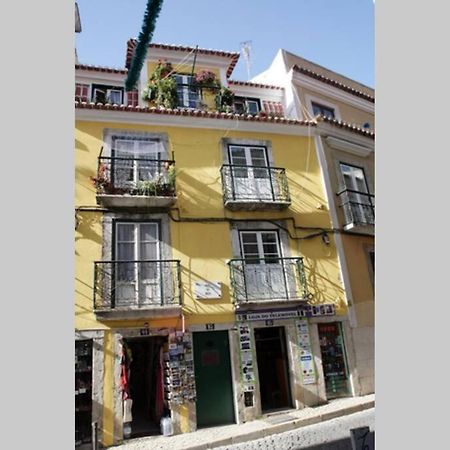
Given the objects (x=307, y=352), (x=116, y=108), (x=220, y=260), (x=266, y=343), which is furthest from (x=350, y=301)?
(x=116, y=108)

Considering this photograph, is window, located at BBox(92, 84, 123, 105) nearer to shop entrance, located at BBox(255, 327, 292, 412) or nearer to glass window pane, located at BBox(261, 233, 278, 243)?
glass window pane, located at BBox(261, 233, 278, 243)

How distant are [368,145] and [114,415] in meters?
9.91

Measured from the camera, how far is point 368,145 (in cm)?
1087

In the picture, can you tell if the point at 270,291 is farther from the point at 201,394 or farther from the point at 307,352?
the point at 201,394

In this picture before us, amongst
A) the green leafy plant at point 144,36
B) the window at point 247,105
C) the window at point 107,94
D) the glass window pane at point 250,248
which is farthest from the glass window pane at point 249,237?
the green leafy plant at point 144,36

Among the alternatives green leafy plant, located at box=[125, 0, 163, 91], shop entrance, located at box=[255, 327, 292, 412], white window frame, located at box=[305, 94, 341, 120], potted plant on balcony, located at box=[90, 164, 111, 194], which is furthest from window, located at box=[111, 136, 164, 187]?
white window frame, located at box=[305, 94, 341, 120]

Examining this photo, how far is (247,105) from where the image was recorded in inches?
432

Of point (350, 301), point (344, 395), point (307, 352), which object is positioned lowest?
point (344, 395)

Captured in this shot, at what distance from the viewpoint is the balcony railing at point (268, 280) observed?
25.8 feet

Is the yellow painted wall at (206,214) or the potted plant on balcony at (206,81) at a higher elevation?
the potted plant on balcony at (206,81)

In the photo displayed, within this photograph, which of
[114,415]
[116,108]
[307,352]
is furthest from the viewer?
[116,108]

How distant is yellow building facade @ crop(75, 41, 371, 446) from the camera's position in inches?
274

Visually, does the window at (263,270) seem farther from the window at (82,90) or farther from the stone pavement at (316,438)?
the window at (82,90)

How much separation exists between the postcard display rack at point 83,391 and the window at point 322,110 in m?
9.23
